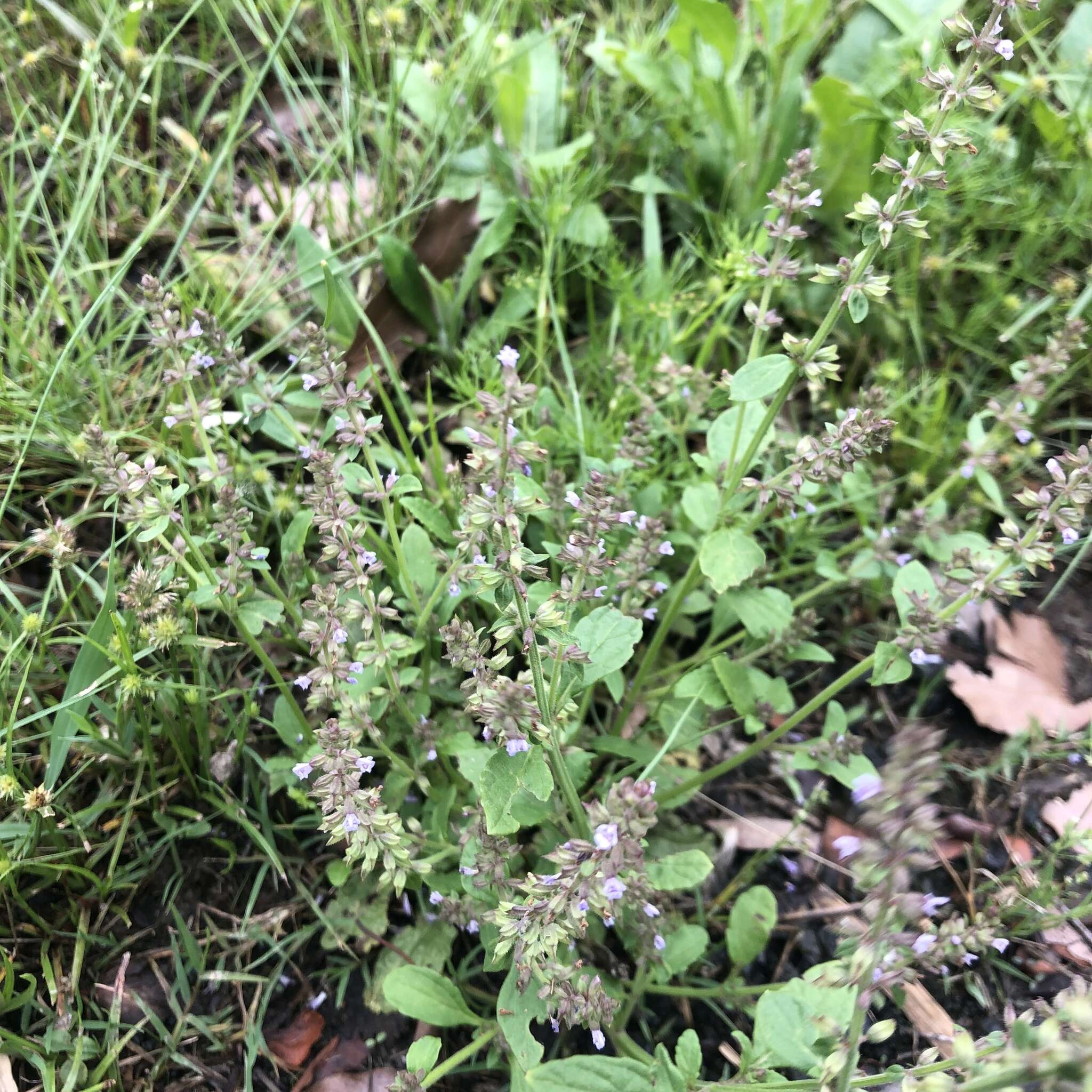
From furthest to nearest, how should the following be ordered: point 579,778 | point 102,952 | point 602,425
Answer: point 602,425
point 102,952
point 579,778

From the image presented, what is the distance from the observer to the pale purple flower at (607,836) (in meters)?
1.38

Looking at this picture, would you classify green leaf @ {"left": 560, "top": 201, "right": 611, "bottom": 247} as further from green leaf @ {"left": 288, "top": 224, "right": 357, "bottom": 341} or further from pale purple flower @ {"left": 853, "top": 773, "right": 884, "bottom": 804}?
pale purple flower @ {"left": 853, "top": 773, "right": 884, "bottom": 804}

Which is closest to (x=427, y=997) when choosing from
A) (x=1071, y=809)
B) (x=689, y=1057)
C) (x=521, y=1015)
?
(x=521, y=1015)

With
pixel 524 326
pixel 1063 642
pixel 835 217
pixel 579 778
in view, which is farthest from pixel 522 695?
pixel 835 217

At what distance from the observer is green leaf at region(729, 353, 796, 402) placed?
1.88 m

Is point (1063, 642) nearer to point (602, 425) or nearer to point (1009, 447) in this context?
point (1009, 447)

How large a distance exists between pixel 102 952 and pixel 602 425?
76.6 inches

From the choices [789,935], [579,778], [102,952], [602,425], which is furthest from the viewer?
[602,425]

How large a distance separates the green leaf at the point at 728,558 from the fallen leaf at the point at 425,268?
1.35 meters

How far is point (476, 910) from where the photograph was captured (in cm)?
203

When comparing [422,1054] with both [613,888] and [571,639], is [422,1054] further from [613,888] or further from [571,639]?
[571,639]

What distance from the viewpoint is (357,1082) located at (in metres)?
2.16

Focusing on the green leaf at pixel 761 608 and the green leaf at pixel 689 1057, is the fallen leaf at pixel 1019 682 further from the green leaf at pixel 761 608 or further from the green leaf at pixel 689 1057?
the green leaf at pixel 689 1057

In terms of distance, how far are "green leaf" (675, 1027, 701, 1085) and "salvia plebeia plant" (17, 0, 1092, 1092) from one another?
3 centimetres
